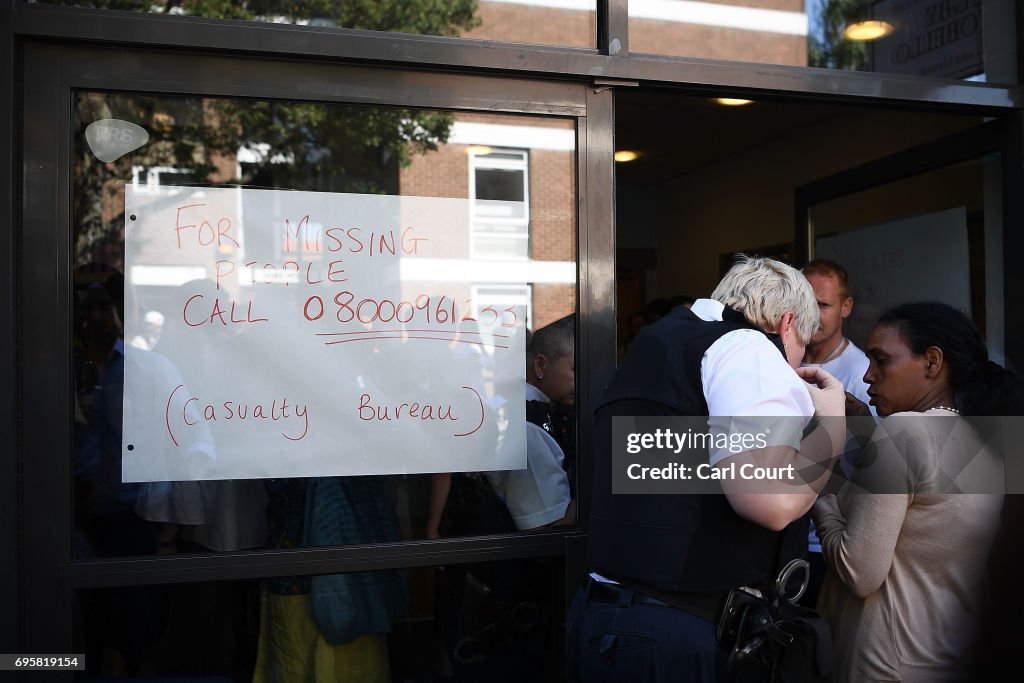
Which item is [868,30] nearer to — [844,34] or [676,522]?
[844,34]

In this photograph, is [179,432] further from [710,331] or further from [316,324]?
[710,331]

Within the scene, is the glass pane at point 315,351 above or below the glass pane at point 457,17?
below

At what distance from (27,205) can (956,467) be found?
2.54 meters

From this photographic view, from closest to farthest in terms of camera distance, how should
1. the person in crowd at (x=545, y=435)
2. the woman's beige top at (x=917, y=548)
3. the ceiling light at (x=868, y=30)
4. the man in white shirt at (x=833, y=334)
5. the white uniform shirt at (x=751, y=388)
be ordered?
the white uniform shirt at (x=751, y=388), the woman's beige top at (x=917, y=548), the person in crowd at (x=545, y=435), the ceiling light at (x=868, y=30), the man in white shirt at (x=833, y=334)

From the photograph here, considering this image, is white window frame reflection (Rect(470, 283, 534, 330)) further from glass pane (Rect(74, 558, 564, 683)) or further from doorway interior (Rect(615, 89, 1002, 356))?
glass pane (Rect(74, 558, 564, 683))

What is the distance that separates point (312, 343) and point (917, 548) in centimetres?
174

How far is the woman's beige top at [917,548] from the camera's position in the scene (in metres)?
2.06

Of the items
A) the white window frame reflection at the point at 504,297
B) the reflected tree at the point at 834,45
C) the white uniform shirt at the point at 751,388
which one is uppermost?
the reflected tree at the point at 834,45

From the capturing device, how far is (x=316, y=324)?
98.0 inches

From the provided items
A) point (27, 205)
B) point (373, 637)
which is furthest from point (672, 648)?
point (27, 205)

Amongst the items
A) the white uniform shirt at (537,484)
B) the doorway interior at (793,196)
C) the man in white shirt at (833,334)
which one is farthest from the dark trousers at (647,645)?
the man in white shirt at (833,334)

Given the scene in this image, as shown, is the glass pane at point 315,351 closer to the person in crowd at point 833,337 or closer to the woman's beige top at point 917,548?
the woman's beige top at point 917,548

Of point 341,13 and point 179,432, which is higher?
point 341,13

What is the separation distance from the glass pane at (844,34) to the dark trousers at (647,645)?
181cm
